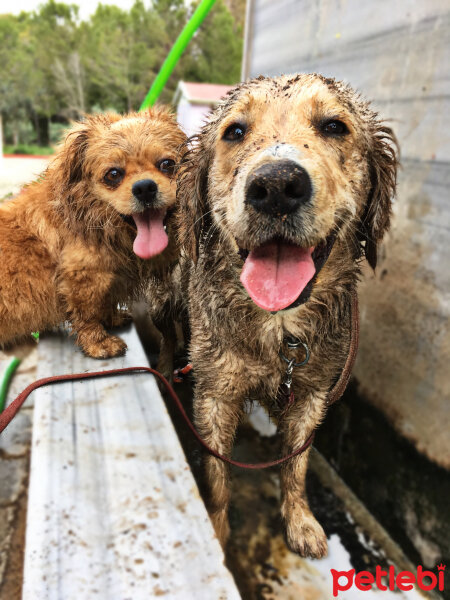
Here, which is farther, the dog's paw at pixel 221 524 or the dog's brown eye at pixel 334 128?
the dog's paw at pixel 221 524

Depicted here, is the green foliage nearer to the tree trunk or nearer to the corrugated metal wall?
the tree trunk

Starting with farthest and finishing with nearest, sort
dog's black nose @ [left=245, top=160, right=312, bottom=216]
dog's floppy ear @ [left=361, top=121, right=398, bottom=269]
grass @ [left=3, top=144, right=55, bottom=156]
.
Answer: grass @ [left=3, top=144, right=55, bottom=156], dog's floppy ear @ [left=361, top=121, right=398, bottom=269], dog's black nose @ [left=245, top=160, right=312, bottom=216]

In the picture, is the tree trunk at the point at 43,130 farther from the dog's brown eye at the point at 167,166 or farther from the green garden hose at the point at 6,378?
the dog's brown eye at the point at 167,166

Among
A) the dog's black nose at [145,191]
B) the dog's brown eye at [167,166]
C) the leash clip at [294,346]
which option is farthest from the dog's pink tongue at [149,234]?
the leash clip at [294,346]

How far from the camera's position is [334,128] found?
6.40 feet

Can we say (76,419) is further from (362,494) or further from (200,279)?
(362,494)

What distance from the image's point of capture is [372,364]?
10.1 feet

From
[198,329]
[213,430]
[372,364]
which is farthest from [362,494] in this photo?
[198,329]

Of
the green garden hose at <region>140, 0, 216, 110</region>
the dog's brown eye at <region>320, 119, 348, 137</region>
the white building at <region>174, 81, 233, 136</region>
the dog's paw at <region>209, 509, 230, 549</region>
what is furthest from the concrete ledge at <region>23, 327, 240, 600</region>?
the white building at <region>174, 81, 233, 136</region>

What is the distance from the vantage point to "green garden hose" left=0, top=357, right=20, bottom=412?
8.66 feet

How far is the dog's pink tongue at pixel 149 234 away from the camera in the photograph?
245 cm

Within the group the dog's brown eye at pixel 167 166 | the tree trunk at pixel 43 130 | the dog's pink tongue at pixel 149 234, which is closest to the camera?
the dog's pink tongue at pixel 149 234

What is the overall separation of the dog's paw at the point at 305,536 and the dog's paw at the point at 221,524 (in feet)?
1.19

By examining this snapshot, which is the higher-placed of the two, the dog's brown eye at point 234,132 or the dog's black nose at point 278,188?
the dog's brown eye at point 234,132
